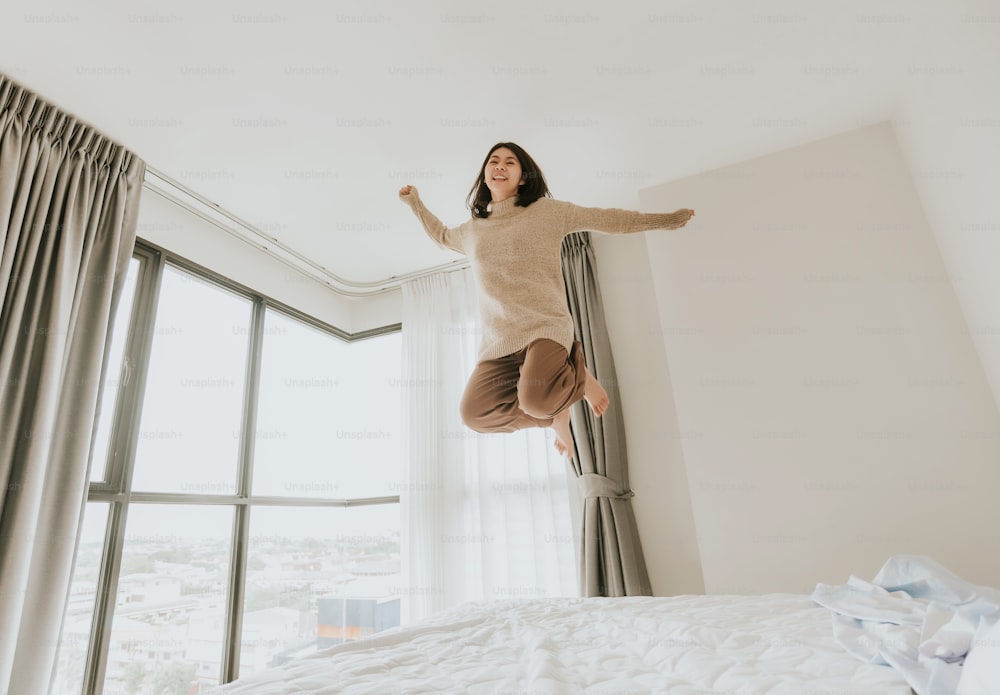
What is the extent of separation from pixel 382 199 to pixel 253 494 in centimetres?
190

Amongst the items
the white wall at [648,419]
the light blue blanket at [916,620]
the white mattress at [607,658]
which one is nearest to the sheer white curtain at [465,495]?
the white wall at [648,419]

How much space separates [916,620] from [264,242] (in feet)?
11.3

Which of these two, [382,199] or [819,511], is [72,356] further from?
[819,511]

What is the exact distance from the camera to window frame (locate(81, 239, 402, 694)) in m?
2.27

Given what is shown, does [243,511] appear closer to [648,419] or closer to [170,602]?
[170,602]

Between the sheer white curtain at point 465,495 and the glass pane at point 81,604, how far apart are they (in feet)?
5.05

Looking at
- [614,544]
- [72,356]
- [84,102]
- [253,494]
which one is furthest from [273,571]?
[84,102]

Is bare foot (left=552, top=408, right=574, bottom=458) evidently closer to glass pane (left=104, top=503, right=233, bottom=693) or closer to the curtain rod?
the curtain rod

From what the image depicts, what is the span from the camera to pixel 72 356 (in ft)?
6.99

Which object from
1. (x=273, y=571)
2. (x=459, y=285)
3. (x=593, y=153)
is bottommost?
(x=273, y=571)


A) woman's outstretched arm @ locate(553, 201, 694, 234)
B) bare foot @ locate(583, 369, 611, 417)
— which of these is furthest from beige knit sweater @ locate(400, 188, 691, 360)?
bare foot @ locate(583, 369, 611, 417)

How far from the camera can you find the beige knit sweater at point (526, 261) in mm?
1909

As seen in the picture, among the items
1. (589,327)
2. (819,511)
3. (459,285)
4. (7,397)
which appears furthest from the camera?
(459,285)

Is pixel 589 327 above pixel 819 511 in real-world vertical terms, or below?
above
